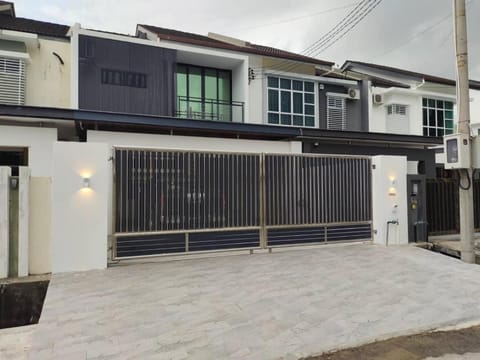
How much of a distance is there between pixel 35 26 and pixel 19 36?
11.6ft

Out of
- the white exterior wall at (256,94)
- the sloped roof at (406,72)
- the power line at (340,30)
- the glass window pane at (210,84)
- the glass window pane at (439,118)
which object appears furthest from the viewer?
the glass window pane at (439,118)

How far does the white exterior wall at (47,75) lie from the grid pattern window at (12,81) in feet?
1.01

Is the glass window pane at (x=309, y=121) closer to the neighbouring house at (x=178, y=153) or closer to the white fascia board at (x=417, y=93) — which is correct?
the neighbouring house at (x=178, y=153)

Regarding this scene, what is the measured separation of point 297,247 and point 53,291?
532 cm

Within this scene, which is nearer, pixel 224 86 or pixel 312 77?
pixel 224 86

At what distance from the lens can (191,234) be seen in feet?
24.1

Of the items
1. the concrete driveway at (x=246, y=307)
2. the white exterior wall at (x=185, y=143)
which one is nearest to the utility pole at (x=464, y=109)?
the concrete driveway at (x=246, y=307)

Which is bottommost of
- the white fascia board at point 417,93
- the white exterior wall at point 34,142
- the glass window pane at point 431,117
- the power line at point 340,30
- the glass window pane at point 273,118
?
the white exterior wall at point 34,142

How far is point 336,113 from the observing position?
56.8 feet

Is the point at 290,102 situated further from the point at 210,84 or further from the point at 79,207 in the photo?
the point at 79,207

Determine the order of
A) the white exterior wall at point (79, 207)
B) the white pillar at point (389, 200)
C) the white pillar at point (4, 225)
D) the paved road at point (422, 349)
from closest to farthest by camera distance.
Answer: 1. the paved road at point (422, 349)
2. the white pillar at point (4, 225)
3. the white exterior wall at point (79, 207)
4. the white pillar at point (389, 200)

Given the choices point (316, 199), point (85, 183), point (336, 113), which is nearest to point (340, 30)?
point (336, 113)

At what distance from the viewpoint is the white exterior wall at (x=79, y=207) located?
612 centimetres

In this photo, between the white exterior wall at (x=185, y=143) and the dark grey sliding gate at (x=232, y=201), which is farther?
the white exterior wall at (x=185, y=143)
